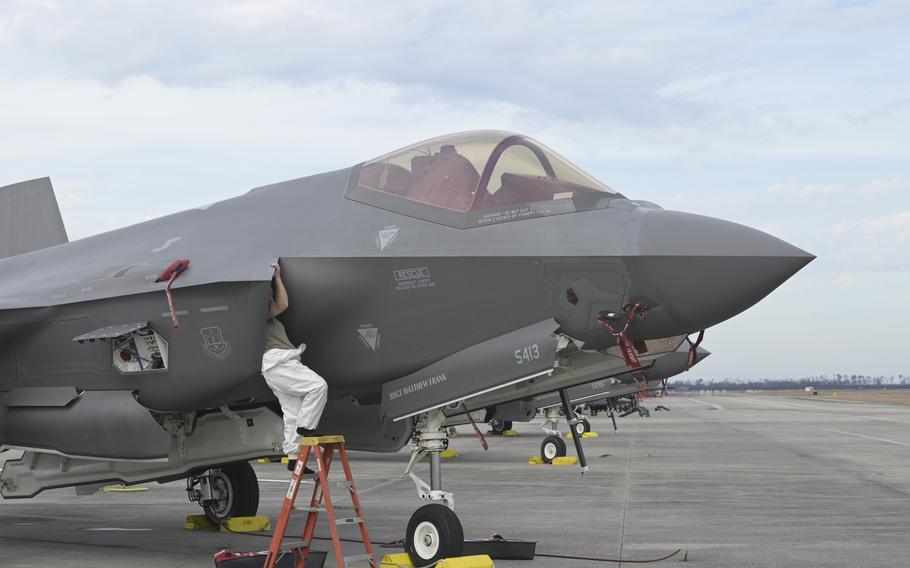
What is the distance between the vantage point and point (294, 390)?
7.00 m

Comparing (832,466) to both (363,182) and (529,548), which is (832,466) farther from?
(363,182)

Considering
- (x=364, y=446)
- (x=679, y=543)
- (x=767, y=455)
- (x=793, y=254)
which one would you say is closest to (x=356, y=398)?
(x=364, y=446)

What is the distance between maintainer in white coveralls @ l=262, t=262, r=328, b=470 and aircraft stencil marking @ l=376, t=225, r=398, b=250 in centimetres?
79

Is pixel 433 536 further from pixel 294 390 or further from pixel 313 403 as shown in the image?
pixel 294 390

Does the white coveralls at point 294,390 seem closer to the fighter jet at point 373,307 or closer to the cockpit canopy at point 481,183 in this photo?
the fighter jet at point 373,307

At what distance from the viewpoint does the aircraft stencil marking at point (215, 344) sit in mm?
7281

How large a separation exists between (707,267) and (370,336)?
251 cm

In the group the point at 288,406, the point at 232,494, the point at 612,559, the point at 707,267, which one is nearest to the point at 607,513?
the point at 612,559

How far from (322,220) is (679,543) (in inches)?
172

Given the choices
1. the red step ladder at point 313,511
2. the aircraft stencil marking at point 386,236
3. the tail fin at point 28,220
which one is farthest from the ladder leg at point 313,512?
the tail fin at point 28,220

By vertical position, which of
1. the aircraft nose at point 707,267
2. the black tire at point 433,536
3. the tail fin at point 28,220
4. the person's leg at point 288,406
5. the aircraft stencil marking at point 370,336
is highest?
the tail fin at point 28,220

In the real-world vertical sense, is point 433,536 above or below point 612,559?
above

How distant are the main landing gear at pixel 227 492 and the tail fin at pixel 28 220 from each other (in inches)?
146

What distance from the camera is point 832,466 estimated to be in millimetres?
17812
